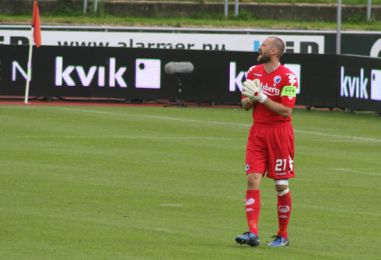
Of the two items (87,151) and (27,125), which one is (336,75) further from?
(87,151)

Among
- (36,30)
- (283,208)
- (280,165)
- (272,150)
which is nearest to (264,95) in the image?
(272,150)

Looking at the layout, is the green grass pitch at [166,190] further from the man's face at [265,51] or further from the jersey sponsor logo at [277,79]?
the man's face at [265,51]

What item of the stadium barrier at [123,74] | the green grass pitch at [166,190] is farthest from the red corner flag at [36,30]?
the green grass pitch at [166,190]

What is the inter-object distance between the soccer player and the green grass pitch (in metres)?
0.37

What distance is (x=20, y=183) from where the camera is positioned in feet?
53.9

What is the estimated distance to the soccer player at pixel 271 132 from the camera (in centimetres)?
1185

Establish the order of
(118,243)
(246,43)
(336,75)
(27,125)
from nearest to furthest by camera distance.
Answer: (118,243) < (27,125) < (336,75) < (246,43)

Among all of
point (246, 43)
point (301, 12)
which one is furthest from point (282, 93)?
point (301, 12)

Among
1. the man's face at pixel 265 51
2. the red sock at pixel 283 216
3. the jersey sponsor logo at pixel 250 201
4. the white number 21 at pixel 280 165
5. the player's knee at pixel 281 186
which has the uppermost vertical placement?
the man's face at pixel 265 51

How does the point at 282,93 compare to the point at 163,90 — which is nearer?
the point at 282,93

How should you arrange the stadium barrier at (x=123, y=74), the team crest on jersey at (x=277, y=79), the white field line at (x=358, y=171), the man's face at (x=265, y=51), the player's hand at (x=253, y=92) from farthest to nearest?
1. the stadium barrier at (x=123, y=74)
2. the white field line at (x=358, y=171)
3. the team crest on jersey at (x=277, y=79)
4. the man's face at (x=265, y=51)
5. the player's hand at (x=253, y=92)

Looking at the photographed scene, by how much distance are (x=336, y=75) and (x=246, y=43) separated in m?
5.38

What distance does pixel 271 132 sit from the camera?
39.4 ft

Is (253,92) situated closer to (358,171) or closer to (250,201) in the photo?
(250,201)
